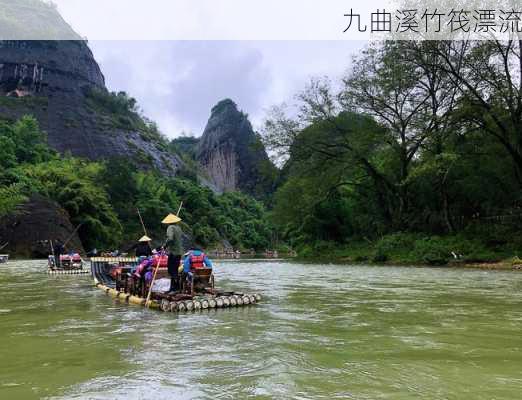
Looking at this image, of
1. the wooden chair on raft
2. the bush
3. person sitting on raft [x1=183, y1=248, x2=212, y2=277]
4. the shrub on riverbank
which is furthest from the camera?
the bush

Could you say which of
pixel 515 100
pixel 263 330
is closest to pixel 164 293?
pixel 263 330

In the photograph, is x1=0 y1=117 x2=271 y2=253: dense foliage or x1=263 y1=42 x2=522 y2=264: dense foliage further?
x1=0 y1=117 x2=271 y2=253: dense foliage

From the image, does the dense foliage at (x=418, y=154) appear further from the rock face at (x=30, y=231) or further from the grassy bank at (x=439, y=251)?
the rock face at (x=30, y=231)

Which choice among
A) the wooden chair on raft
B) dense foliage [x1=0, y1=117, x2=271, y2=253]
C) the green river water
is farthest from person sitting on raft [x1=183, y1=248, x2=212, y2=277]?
dense foliage [x1=0, y1=117, x2=271, y2=253]

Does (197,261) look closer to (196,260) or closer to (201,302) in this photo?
(196,260)

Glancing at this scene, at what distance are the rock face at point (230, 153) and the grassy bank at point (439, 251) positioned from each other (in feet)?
292

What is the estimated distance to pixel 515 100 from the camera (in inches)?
1017

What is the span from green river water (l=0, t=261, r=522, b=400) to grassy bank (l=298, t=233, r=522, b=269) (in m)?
14.2

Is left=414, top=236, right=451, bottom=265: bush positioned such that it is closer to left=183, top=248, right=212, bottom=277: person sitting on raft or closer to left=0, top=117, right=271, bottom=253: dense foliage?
left=183, top=248, right=212, bottom=277: person sitting on raft

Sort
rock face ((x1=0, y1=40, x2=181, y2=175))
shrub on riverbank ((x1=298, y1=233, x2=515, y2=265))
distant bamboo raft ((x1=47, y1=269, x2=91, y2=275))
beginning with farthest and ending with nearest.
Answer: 1. rock face ((x1=0, y1=40, x2=181, y2=175))
2. shrub on riverbank ((x1=298, y1=233, x2=515, y2=265))
3. distant bamboo raft ((x1=47, y1=269, x2=91, y2=275))

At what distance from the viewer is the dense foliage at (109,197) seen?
4909 cm

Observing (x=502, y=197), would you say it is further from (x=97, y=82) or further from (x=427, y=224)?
(x=97, y=82)

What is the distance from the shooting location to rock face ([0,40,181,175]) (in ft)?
263

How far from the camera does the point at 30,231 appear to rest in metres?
43.0
